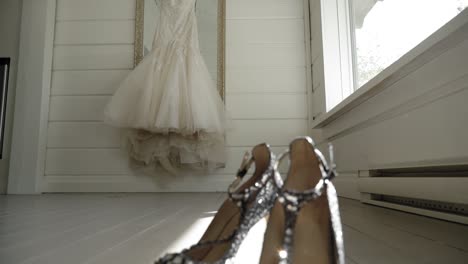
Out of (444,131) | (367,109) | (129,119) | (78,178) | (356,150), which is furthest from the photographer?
(78,178)

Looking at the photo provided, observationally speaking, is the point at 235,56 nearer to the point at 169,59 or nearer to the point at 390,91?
the point at 169,59

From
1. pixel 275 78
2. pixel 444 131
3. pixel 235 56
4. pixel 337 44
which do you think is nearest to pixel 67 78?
pixel 235 56

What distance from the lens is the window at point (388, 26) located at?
1160mm

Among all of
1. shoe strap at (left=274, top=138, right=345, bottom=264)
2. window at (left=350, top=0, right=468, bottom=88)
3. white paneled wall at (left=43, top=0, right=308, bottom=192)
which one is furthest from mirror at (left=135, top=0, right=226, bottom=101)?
shoe strap at (left=274, top=138, right=345, bottom=264)

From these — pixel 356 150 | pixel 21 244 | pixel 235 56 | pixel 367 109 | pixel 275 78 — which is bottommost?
pixel 21 244

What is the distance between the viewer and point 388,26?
1.54 m

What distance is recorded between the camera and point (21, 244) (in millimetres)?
757

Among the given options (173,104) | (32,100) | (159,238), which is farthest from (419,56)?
(32,100)

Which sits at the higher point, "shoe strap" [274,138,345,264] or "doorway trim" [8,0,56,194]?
"doorway trim" [8,0,56,194]

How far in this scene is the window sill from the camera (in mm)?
826

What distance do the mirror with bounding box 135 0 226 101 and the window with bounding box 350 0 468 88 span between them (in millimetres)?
1062

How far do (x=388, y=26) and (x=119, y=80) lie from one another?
2.08 meters

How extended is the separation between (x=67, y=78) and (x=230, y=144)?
4.87ft

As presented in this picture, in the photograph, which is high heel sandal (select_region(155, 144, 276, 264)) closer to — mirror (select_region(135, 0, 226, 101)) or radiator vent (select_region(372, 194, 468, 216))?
radiator vent (select_region(372, 194, 468, 216))
